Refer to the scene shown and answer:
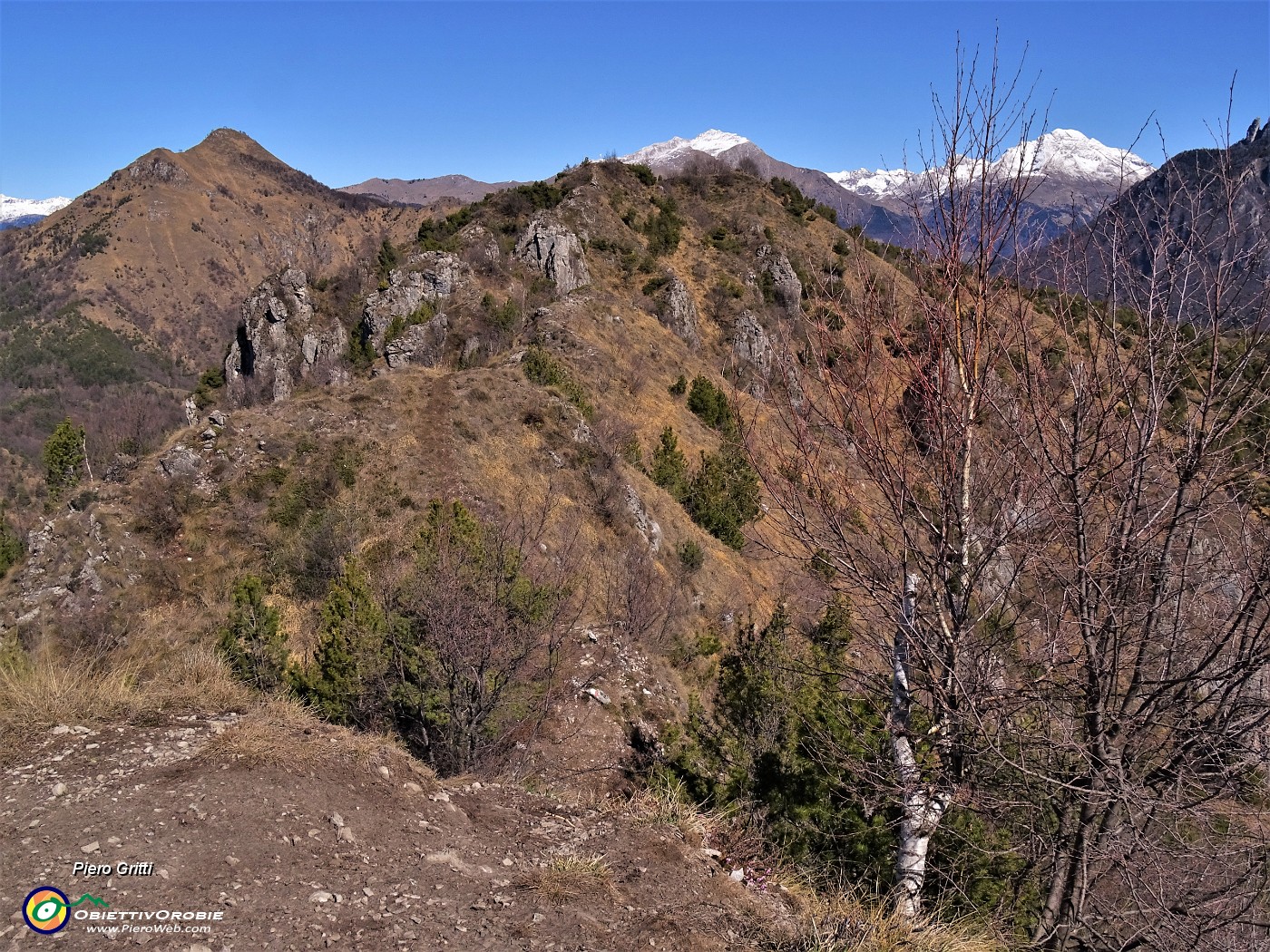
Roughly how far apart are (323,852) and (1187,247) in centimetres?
604

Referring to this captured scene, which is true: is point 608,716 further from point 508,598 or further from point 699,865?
point 699,865

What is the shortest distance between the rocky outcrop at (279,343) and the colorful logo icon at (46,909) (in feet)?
117

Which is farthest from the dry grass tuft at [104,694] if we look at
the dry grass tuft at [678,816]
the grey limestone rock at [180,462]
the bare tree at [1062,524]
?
the grey limestone rock at [180,462]

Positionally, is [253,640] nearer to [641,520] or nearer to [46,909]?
Answer: [46,909]

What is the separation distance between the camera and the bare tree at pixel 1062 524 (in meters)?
3.57

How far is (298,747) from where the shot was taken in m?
5.35

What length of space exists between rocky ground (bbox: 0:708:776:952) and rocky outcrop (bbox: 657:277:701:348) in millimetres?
34868

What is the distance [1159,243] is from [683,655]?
1382 cm

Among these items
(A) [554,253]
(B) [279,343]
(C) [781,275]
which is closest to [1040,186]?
(A) [554,253]

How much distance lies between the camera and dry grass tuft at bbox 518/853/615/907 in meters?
4.38

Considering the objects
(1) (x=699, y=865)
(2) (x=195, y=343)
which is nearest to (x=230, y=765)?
(1) (x=699, y=865)

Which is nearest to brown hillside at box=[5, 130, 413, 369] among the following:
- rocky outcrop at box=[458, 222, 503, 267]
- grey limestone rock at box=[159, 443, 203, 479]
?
rocky outcrop at box=[458, 222, 503, 267]

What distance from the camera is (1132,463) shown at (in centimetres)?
348

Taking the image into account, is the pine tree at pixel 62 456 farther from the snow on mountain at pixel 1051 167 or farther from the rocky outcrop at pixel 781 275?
the snow on mountain at pixel 1051 167
